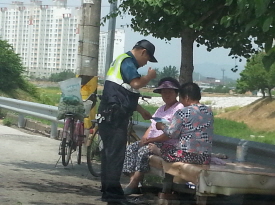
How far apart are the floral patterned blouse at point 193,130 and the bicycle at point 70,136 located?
10.1ft

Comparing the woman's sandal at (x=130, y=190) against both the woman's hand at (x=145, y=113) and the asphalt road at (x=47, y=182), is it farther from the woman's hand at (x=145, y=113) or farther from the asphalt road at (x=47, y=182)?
the woman's hand at (x=145, y=113)

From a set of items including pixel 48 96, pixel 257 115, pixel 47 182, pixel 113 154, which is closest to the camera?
pixel 113 154

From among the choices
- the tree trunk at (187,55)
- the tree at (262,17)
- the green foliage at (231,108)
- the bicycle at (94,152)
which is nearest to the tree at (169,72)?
the tree trunk at (187,55)

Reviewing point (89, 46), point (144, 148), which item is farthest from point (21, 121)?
point (144, 148)

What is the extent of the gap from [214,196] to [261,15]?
2116 mm

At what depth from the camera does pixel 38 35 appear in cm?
2448

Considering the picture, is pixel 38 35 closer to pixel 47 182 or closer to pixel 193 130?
pixel 47 182

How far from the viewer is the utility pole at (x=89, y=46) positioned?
32.8 ft

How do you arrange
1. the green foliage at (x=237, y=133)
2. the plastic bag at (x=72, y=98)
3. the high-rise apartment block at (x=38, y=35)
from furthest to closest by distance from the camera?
the green foliage at (x=237, y=133) < the high-rise apartment block at (x=38, y=35) < the plastic bag at (x=72, y=98)

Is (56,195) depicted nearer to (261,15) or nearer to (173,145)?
(173,145)

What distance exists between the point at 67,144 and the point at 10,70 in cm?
1358

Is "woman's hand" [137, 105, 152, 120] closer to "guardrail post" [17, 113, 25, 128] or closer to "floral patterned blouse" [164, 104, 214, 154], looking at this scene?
"floral patterned blouse" [164, 104, 214, 154]

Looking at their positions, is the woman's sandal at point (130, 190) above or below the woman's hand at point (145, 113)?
below

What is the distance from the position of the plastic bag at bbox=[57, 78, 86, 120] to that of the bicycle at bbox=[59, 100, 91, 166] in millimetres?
77
